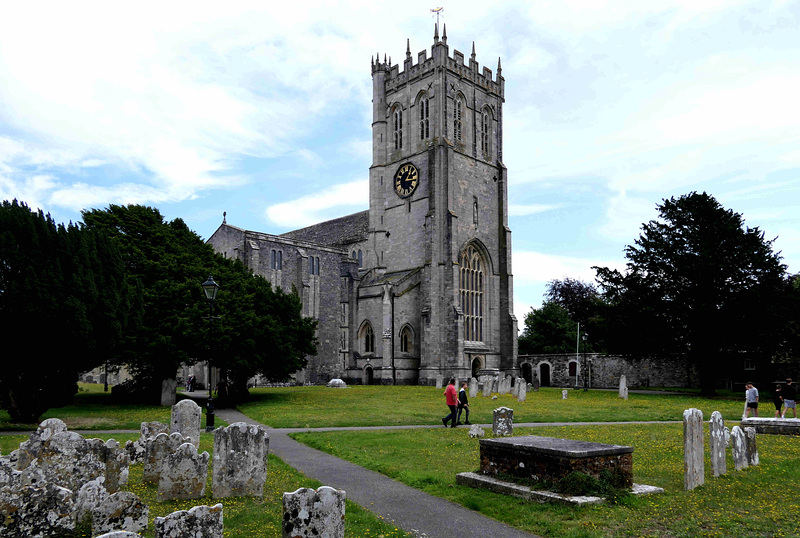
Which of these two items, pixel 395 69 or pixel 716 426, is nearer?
pixel 716 426

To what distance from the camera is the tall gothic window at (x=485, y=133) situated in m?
54.0

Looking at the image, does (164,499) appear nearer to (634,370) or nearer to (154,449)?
(154,449)

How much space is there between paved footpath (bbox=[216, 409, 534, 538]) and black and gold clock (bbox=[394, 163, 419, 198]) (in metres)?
39.5

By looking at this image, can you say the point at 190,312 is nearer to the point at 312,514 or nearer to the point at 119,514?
the point at 119,514

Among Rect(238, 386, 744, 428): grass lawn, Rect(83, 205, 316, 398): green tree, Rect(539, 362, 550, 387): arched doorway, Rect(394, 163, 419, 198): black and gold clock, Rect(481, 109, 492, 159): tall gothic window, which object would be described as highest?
Rect(481, 109, 492, 159): tall gothic window

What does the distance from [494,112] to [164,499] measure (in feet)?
168

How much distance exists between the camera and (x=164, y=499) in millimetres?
8930

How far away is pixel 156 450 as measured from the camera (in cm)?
982

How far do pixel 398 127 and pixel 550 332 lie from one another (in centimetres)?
2560

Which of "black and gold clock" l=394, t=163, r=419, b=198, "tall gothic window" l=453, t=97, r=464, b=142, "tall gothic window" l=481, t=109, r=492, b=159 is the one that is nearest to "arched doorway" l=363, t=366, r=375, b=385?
"black and gold clock" l=394, t=163, r=419, b=198

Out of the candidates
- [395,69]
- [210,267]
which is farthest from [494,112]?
[210,267]

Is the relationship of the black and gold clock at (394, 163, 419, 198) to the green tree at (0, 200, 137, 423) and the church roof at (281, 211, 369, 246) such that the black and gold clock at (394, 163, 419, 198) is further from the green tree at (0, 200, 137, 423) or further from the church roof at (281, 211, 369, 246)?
the green tree at (0, 200, 137, 423)

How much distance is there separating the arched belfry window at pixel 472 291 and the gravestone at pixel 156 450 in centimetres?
4066

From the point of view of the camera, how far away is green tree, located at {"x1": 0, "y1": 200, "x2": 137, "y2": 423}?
1772 cm
